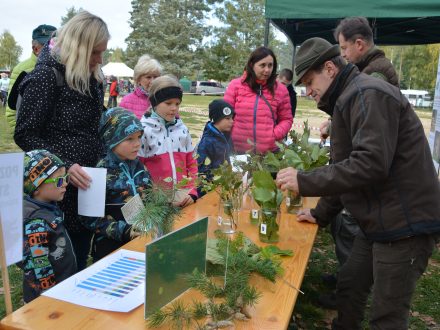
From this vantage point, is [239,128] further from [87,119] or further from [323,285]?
[87,119]

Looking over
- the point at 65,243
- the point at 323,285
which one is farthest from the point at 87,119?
the point at 323,285

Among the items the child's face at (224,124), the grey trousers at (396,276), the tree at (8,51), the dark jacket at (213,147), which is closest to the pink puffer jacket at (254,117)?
the child's face at (224,124)

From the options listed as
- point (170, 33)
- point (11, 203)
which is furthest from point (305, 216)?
point (170, 33)

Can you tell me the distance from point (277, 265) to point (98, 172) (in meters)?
0.92

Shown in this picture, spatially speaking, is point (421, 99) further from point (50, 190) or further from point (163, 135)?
point (50, 190)

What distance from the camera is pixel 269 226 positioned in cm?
195

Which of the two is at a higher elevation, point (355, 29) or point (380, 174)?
point (355, 29)

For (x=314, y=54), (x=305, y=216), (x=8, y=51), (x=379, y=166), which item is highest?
(x=8, y=51)

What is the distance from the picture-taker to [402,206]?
1.71m

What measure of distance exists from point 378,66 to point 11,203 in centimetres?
266

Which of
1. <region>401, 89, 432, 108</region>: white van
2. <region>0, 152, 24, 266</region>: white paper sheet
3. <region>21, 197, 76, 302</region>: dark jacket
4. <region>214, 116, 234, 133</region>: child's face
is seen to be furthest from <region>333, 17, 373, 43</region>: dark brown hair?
<region>401, 89, 432, 108</region>: white van

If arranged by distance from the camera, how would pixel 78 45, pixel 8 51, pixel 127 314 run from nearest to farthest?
pixel 127 314 < pixel 78 45 < pixel 8 51

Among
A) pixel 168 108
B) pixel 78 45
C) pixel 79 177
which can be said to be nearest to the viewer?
pixel 79 177

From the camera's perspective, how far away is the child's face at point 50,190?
193 centimetres
